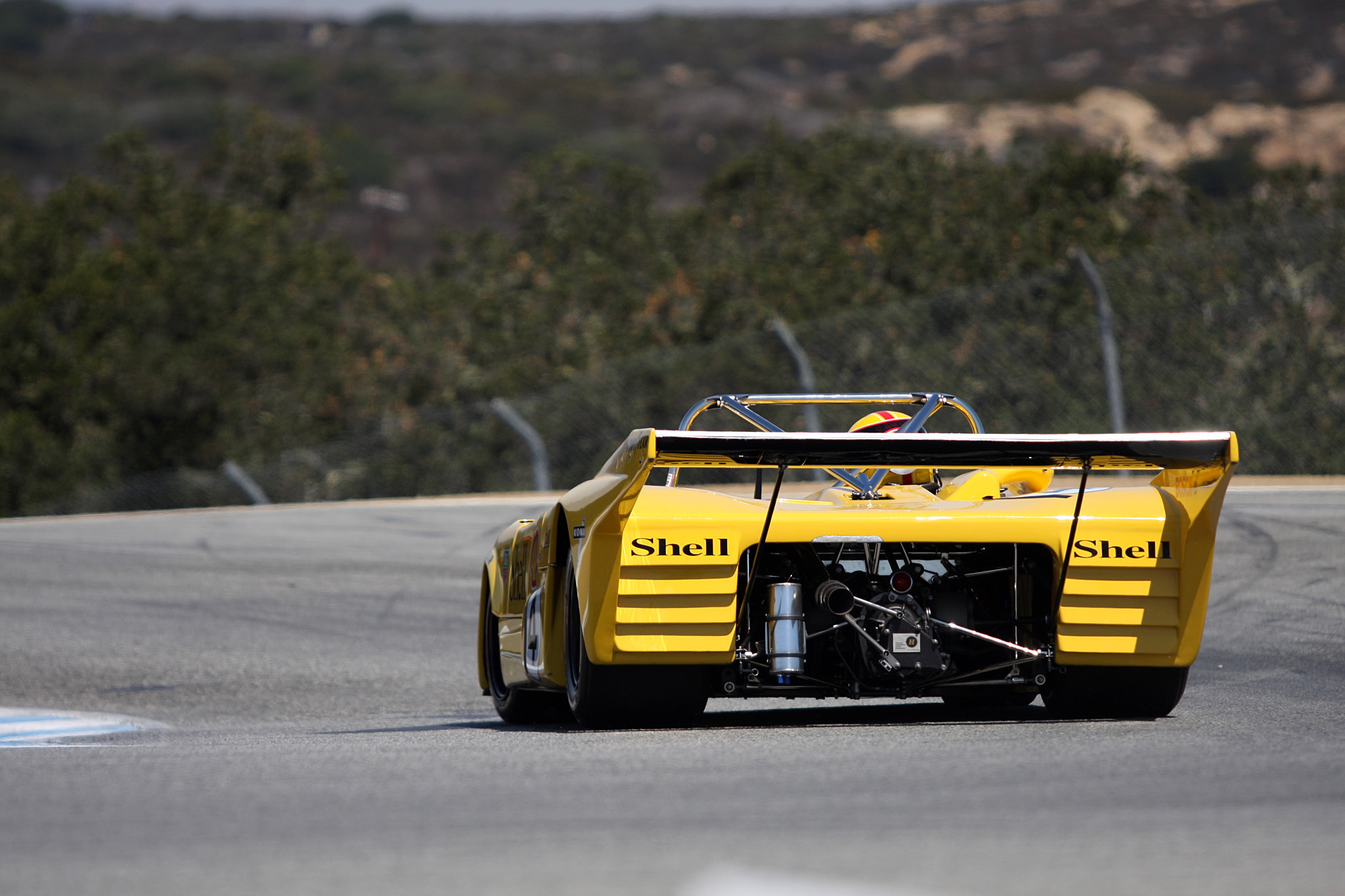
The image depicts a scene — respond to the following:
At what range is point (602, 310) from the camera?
36.0 metres

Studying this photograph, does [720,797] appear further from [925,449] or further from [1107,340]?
[1107,340]

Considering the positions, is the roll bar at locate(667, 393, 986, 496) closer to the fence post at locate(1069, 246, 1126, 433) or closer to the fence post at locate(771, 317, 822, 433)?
the fence post at locate(1069, 246, 1126, 433)

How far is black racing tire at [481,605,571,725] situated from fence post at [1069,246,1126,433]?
7842 millimetres

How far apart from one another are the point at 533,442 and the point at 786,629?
1074 cm

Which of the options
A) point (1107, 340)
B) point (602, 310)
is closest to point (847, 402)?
point (1107, 340)

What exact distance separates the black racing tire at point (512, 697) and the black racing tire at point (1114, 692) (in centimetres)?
192

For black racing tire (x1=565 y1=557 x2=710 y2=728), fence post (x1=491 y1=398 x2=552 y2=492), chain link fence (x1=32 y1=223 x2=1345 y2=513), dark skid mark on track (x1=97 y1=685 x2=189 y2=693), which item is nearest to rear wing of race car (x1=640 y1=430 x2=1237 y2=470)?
black racing tire (x1=565 y1=557 x2=710 y2=728)

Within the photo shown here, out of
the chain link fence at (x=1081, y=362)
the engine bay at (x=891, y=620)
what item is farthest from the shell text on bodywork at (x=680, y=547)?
the chain link fence at (x=1081, y=362)

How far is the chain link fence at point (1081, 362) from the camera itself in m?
14.5

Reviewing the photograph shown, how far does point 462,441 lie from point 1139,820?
2257 centimetres

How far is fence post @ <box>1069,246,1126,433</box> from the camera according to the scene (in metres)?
14.2

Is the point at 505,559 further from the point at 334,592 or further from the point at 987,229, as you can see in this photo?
the point at 987,229

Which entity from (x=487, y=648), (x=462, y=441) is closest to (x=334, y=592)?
(x=487, y=648)

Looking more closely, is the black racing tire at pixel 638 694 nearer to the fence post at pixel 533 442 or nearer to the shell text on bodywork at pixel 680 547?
the shell text on bodywork at pixel 680 547
